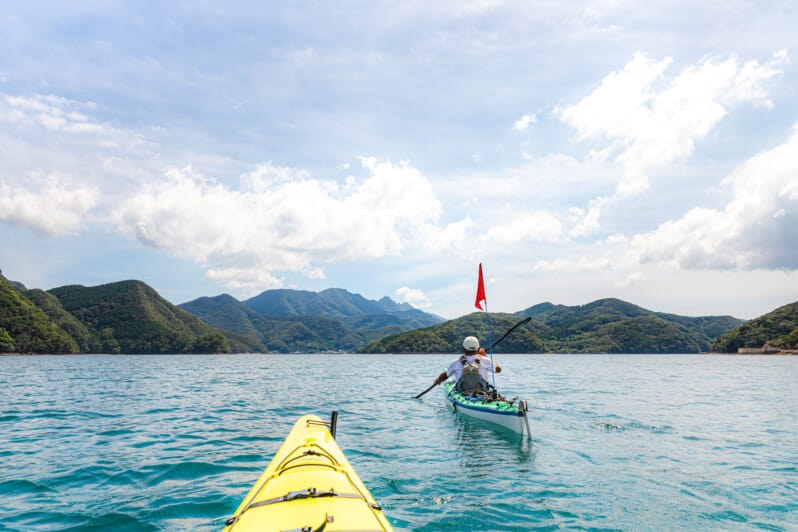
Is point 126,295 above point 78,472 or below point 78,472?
above

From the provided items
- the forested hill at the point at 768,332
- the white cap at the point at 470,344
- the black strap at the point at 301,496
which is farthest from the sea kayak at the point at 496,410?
the forested hill at the point at 768,332

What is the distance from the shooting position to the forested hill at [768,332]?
129 metres

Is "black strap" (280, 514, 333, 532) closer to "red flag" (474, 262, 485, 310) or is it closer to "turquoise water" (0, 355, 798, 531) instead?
"turquoise water" (0, 355, 798, 531)

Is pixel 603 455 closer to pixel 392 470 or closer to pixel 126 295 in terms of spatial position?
pixel 392 470

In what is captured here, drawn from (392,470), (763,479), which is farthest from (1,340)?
(763,479)

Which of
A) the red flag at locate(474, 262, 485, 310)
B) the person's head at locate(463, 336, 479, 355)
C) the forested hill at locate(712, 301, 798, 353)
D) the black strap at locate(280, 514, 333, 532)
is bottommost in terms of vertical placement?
the forested hill at locate(712, 301, 798, 353)

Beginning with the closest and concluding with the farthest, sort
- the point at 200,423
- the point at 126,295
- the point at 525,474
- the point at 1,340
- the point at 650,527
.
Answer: the point at 650,527
the point at 525,474
the point at 200,423
the point at 1,340
the point at 126,295

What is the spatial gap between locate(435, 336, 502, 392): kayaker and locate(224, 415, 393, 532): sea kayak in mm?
10935

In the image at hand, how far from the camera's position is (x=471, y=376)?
16547mm

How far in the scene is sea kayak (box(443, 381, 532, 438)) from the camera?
12.3 metres

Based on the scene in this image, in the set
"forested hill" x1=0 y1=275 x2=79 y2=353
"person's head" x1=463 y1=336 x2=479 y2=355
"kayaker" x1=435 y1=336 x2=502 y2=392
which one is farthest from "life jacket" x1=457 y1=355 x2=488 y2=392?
"forested hill" x1=0 y1=275 x2=79 y2=353

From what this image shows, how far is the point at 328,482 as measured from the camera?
475 centimetres

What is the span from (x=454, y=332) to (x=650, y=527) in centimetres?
19260

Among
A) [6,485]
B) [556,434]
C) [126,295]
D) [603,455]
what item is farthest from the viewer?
[126,295]
